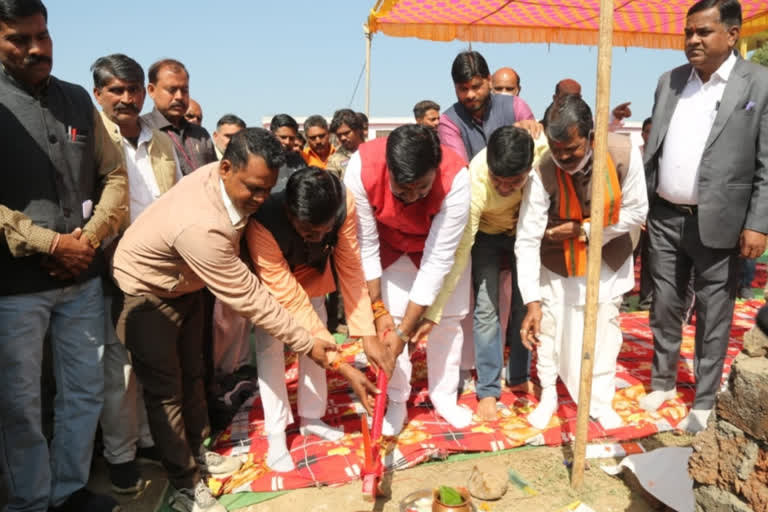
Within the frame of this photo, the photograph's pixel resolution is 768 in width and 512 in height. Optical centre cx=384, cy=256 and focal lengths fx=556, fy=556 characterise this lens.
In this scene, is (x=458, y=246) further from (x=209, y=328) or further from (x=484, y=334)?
(x=209, y=328)

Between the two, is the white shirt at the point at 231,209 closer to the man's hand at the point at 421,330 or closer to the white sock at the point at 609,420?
the man's hand at the point at 421,330

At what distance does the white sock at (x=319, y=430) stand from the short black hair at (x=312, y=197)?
132cm

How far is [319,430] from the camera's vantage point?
9.84 feet

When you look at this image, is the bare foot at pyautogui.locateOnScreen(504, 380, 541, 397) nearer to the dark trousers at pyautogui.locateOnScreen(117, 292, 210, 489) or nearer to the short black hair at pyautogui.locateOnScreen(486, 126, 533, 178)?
the short black hair at pyautogui.locateOnScreen(486, 126, 533, 178)

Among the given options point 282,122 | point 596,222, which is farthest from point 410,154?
point 282,122

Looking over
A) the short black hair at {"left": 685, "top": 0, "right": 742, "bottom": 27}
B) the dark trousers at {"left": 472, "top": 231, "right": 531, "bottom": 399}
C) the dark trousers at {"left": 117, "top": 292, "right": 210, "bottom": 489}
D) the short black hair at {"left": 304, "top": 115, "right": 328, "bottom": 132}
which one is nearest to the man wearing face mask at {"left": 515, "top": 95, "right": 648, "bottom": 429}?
the dark trousers at {"left": 472, "top": 231, "right": 531, "bottom": 399}

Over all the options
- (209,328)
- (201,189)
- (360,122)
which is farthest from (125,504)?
(360,122)

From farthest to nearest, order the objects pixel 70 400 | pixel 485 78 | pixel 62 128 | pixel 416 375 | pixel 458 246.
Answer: pixel 416 375 → pixel 485 78 → pixel 458 246 → pixel 70 400 → pixel 62 128

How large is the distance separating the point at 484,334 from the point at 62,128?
231 centimetres

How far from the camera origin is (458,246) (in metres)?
2.91

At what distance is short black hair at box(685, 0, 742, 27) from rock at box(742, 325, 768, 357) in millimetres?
1696

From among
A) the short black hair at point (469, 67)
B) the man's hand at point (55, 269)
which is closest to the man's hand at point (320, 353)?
the man's hand at point (55, 269)

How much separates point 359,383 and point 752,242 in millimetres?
2023

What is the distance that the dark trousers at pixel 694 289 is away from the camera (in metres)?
2.92
